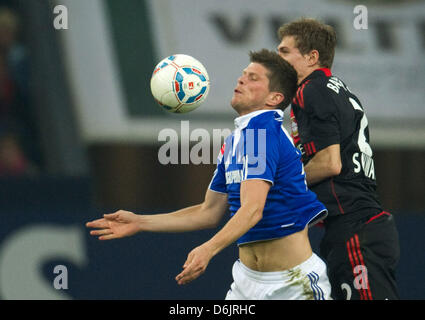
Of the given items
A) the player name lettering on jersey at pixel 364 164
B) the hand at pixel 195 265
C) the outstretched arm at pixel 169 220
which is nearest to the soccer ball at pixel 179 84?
the outstretched arm at pixel 169 220

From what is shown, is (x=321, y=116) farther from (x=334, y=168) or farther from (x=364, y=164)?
(x=364, y=164)

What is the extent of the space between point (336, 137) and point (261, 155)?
76 cm

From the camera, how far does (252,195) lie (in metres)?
3.99

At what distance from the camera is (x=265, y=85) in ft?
14.7

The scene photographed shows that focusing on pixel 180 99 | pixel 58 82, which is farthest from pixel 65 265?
pixel 180 99

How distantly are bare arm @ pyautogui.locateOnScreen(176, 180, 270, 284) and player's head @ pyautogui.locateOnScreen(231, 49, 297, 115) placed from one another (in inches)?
23.5

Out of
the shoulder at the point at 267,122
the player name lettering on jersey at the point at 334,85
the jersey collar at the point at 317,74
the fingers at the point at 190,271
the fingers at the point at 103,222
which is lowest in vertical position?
the fingers at the point at 190,271

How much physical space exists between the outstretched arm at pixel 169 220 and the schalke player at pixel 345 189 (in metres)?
0.63

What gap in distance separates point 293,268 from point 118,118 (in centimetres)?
400

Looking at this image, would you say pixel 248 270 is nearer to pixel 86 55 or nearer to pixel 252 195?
pixel 252 195

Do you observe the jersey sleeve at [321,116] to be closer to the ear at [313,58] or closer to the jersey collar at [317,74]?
the jersey collar at [317,74]

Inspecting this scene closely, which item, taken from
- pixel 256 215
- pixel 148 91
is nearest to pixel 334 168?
pixel 256 215

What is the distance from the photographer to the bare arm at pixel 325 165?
4602 mm

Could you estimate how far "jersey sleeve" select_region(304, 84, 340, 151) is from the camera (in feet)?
15.3
